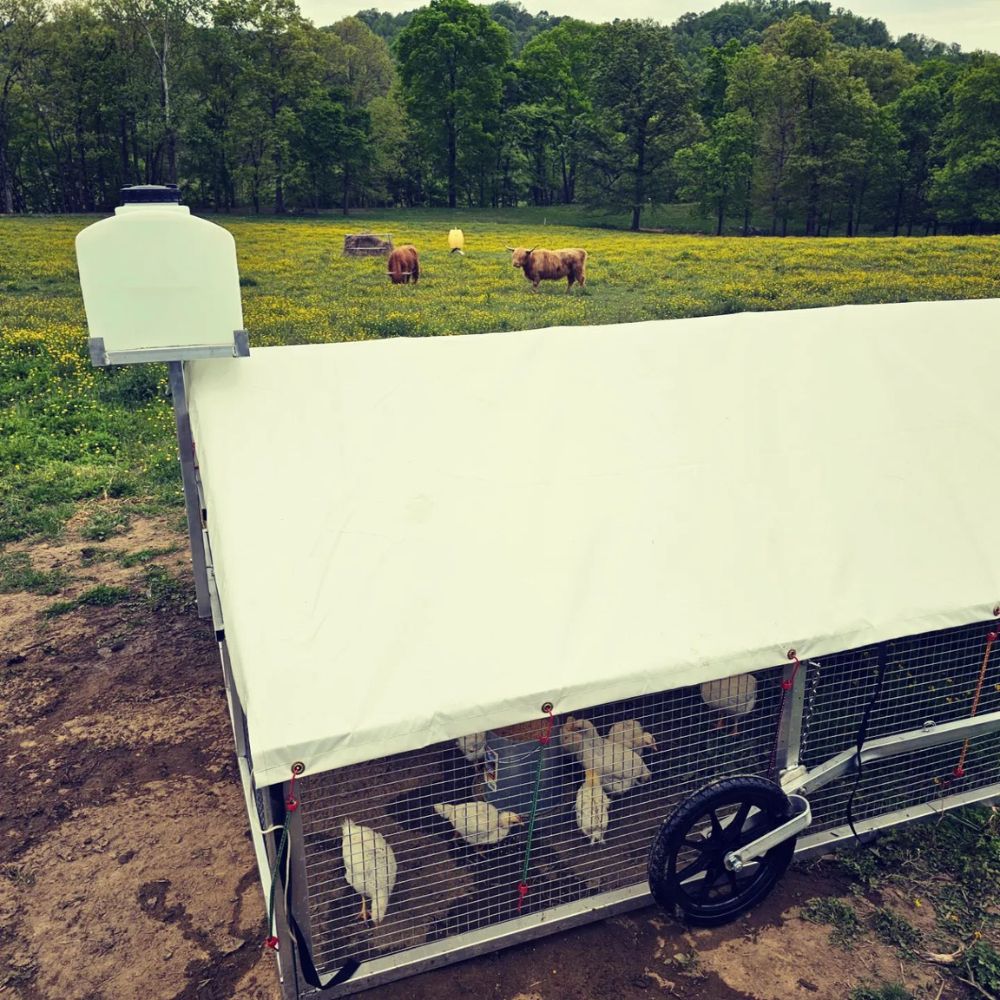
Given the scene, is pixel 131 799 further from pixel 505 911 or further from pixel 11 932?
pixel 505 911

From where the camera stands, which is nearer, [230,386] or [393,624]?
[393,624]

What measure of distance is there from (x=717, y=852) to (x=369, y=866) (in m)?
1.75

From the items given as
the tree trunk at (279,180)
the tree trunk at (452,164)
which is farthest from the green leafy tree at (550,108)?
the tree trunk at (279,180)

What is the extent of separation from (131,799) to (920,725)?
16.5ft

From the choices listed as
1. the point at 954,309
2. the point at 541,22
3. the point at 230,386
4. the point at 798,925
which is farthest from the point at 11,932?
the point at 541,22

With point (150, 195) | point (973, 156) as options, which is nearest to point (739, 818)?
point (150, 195)

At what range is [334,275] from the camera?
25.9 metres

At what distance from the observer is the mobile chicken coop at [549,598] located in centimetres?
422

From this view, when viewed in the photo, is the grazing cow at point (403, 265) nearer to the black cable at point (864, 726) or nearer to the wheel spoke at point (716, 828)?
the black cable at point (864, 726)

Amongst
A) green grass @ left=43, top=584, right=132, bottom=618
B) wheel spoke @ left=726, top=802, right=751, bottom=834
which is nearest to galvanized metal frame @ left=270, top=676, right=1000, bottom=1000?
wheel spoke @ left=726, top=802, right=751, bottom=834

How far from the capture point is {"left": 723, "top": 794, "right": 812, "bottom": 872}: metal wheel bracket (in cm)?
464

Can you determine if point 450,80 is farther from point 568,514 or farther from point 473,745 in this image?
point 473,745

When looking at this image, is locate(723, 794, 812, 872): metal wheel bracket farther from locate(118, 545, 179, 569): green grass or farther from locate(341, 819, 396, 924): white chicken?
A: locate(118, 545, 179, 569): green grass

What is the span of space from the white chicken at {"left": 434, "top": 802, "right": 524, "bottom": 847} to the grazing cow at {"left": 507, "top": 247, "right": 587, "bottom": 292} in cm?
1969
